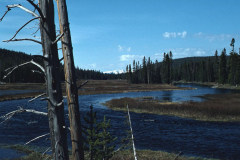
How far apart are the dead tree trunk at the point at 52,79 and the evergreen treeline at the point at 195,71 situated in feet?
308

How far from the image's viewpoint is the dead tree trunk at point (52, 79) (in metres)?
4.30

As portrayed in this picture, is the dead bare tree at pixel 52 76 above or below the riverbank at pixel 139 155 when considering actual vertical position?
above

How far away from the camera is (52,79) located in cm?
435

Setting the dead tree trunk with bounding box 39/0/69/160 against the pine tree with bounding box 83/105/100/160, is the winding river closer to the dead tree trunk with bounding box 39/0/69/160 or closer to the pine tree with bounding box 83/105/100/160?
the pine tree with bounding box 83/105/100/160

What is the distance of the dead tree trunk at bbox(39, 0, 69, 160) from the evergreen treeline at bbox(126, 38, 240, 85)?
9389 centimetres

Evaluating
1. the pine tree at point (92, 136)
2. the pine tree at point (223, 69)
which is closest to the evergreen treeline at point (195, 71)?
the pine tree at point (223, 69)

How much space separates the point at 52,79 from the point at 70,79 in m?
0.54

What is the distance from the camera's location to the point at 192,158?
1456 cm

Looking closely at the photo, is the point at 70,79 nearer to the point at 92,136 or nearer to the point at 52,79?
the point at 52,79

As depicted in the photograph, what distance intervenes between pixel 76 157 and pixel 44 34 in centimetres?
270

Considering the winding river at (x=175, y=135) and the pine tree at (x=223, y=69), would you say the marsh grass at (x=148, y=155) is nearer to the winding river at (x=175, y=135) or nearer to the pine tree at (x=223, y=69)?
the winding river at (x=175, y=135)

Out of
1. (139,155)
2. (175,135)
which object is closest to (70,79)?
(139,155)

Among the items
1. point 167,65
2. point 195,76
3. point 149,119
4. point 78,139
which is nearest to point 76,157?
point 78,139

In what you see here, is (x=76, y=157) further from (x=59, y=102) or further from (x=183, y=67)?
(x=183, y=67)
